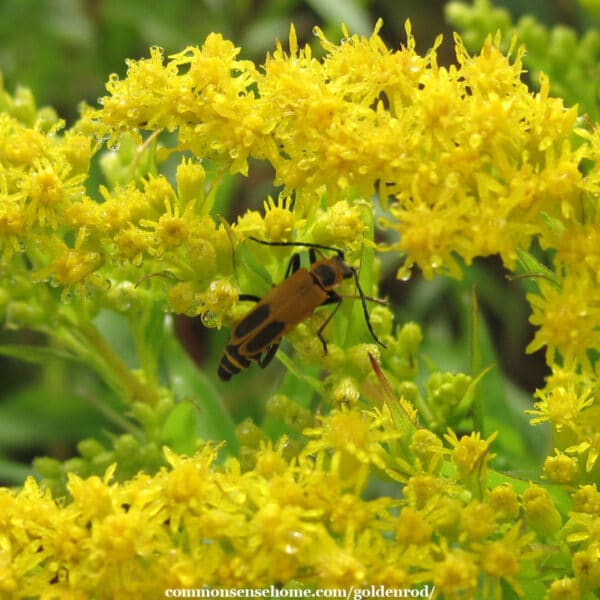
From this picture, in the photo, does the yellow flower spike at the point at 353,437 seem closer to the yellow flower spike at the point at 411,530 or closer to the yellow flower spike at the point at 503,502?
the yellow flower spike at the point at 411,530

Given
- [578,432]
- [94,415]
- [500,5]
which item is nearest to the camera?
Answer: [578,432]

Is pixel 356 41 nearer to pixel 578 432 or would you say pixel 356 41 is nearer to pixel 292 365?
pixel 292 365

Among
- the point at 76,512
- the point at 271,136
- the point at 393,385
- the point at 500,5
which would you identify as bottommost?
the point at 76,512

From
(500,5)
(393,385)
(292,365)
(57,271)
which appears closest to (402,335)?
(393,385)

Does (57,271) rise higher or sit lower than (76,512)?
higher

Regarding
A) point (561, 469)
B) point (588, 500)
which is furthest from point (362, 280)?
point (588, 500)

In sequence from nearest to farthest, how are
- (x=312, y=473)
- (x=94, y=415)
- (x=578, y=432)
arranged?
(x=312, y=473) → (x=578, y=432) → (x=94, y=415)

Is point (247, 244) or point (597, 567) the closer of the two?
point (597, 567)
